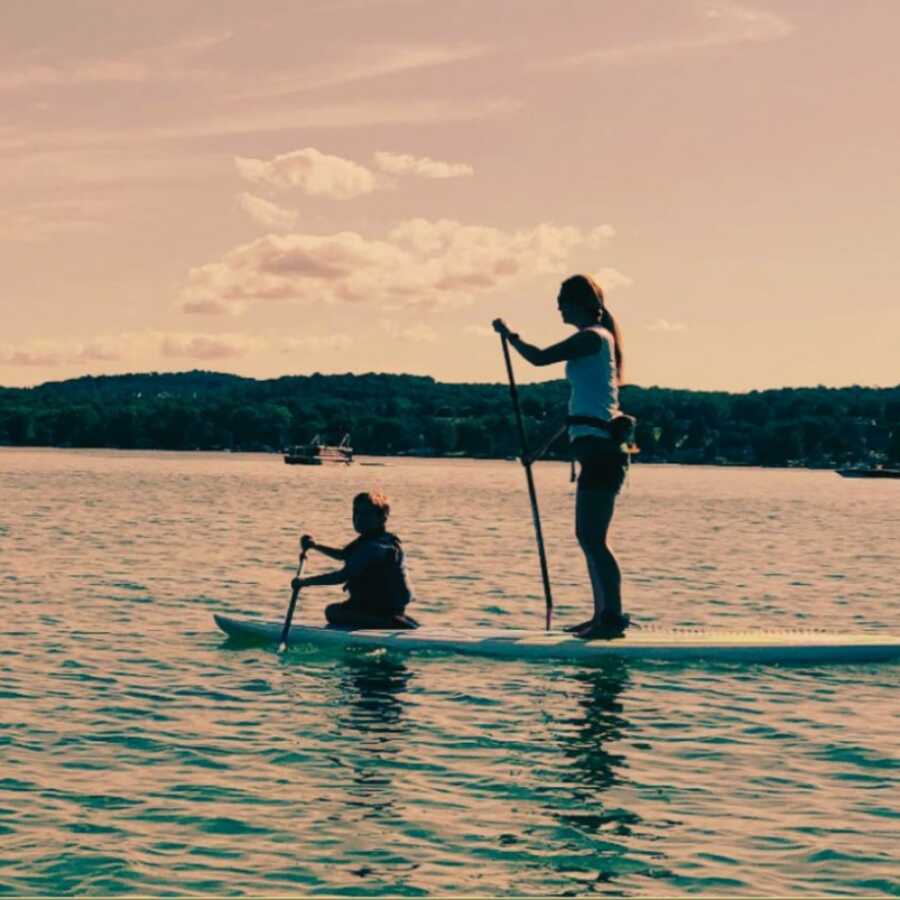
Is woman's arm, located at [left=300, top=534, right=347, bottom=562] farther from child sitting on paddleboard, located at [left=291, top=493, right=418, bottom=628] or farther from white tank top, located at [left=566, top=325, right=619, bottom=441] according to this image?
white tank top, located at [left=566, top=325, right=619, bottom=441]

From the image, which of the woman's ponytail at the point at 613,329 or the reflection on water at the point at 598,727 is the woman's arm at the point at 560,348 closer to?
the woman's ponytail at the point at 613,329

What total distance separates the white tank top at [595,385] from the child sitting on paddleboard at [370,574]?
7.51ft

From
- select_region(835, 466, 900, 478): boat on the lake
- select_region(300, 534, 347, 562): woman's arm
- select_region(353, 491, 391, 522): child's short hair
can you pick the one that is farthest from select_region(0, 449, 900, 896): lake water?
select_region(835, 466, 900, 478): boat on the lake

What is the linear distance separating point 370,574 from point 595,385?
3281 mm

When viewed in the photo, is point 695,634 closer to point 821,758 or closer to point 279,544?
point 821,758

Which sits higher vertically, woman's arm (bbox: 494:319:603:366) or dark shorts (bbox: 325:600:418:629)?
woman's arm (bbox: 494:319:603:366)

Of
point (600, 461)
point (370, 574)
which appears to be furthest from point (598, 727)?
point (370, 574)

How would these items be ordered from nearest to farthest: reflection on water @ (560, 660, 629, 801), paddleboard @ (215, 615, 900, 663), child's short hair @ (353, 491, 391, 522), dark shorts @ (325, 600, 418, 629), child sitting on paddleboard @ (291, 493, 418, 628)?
reflection on water @ (560, 660, 629, 801)
child's short hair @ (353, 491, 391, 522)
child sitting on paddleboard @ (291, 493, 418, 628)
paddleboard @ (215, 615, 900, 663)
dark shorts @ (325, 600, 418, 629)

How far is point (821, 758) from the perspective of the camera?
37.6 feet

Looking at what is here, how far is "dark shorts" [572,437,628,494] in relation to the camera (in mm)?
14320

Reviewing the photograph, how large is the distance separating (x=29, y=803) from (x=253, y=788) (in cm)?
146

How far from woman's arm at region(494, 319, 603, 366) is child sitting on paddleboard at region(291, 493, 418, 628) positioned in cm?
228

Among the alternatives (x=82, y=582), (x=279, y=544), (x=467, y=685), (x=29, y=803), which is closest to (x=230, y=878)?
(x=29, y=803)

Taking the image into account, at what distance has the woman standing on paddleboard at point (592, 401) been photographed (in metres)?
14.2
